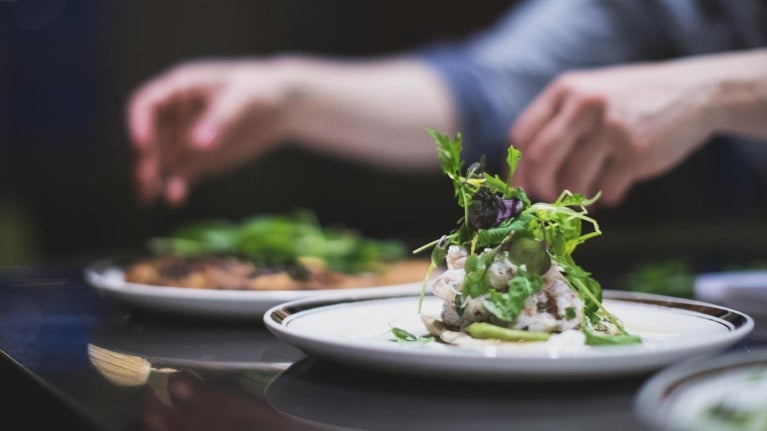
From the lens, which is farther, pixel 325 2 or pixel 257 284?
pixel 325 2

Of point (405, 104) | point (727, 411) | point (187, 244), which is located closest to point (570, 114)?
point (187, 244)

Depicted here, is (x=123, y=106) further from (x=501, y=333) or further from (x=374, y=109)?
(x=501, y=333)

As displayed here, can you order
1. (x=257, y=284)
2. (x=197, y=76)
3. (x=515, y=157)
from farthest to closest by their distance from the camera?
(x=197, y=76), (x=257, y=284), (x=515, y=157)

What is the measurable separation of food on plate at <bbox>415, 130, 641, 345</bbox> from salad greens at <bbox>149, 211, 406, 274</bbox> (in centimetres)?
58

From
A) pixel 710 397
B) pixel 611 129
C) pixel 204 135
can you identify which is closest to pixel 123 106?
pixel 204 135

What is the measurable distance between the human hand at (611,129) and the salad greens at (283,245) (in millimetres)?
353

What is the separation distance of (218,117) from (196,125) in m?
0.09

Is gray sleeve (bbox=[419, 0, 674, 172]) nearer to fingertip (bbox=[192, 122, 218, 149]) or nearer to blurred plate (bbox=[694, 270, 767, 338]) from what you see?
fingertip (bbox=[192, 122, 218, 149])

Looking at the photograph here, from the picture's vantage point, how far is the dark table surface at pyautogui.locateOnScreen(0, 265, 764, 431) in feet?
2.40

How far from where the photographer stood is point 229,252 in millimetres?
1706

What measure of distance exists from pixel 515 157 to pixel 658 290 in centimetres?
74

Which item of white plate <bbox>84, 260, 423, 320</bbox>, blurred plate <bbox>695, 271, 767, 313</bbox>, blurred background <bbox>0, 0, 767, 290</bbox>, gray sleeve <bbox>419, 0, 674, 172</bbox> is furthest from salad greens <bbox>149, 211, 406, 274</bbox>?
blurred background <bbox>0, 0, 767, 290</bbox>

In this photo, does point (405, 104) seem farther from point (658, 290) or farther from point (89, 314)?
point (89, 314)

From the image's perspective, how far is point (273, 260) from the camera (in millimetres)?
1601
